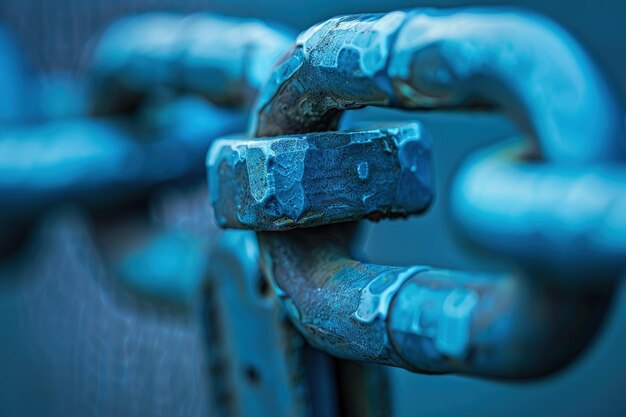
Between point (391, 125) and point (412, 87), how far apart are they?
35 mm

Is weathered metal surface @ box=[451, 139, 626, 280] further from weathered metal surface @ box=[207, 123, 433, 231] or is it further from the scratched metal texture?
the scratched metal texture

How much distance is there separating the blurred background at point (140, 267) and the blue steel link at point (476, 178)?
159 mm

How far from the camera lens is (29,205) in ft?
1.94

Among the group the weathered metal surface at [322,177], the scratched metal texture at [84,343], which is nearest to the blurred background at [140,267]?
the scratched metal texture at [84,343]

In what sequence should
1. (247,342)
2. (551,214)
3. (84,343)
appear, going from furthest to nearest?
(84,343), (247,342), (551,214)

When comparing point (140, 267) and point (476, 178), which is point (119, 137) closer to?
point (140, 267)

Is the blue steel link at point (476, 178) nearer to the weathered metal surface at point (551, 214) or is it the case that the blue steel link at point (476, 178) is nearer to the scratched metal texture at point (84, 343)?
the weathered metal surface at point (551, 214)

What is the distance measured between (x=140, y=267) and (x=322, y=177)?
0.96 ft

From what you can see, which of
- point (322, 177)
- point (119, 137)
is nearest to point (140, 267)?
point (119, 137)

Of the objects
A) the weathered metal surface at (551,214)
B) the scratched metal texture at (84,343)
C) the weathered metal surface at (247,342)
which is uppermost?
the weathered metal surface at (551,214)

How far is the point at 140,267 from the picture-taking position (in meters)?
0.58

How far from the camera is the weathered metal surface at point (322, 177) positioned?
31 centimetres

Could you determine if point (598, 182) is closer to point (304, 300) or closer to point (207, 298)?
point (304, 300)

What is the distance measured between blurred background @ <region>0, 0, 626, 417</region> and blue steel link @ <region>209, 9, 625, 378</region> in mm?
159
